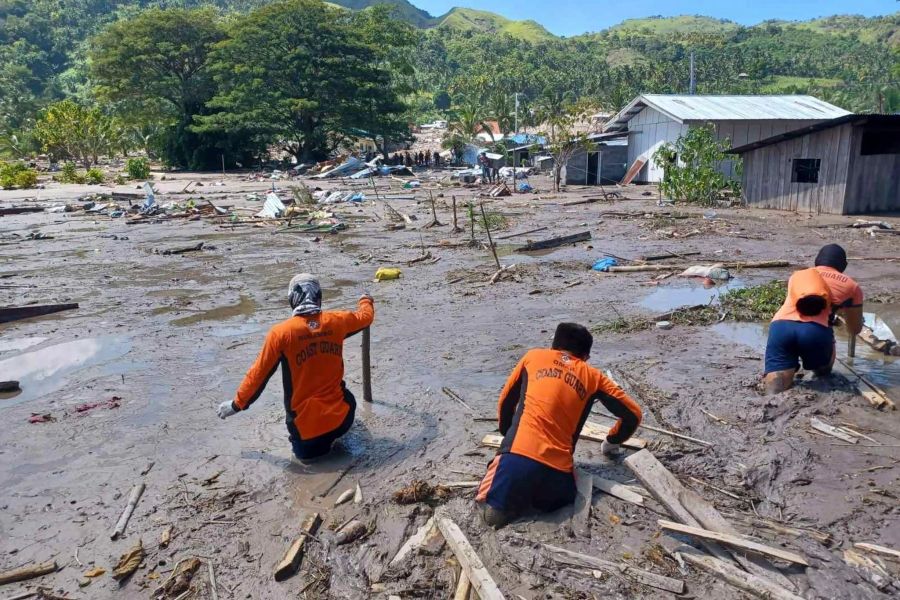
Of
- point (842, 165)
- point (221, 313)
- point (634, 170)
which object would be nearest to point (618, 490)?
point (221, 313)

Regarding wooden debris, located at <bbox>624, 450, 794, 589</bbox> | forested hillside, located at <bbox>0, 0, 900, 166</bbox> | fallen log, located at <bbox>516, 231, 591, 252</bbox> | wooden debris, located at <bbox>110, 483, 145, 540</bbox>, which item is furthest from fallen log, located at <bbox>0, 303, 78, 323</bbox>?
forested hillside, located at <bbox>0, 0, 900, 166</bbox>

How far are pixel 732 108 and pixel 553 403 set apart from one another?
3071 centimetres

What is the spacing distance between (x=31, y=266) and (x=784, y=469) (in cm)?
1519

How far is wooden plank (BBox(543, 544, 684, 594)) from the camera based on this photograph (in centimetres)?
311

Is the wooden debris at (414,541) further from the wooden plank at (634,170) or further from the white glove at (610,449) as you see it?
the wooden plank at (634,170)

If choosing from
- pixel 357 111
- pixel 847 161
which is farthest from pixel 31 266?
pixel 357 111

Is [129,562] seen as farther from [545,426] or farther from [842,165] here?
[842,165]

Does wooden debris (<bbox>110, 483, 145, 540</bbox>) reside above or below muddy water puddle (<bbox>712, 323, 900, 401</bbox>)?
below

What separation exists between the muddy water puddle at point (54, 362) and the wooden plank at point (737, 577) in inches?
251

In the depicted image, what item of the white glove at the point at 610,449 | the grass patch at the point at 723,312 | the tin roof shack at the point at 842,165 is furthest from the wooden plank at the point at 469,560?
the tin roof shack at the point at 842,165

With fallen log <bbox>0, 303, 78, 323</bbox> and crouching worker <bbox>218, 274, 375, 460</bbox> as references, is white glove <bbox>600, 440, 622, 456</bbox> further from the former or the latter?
fallen log <bbox>0, 303, 78, 323</bbox>

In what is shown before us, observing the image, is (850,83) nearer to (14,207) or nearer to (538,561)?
(14,207)

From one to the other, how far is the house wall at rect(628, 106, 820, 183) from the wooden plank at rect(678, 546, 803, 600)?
2626cm

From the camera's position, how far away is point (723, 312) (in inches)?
335
